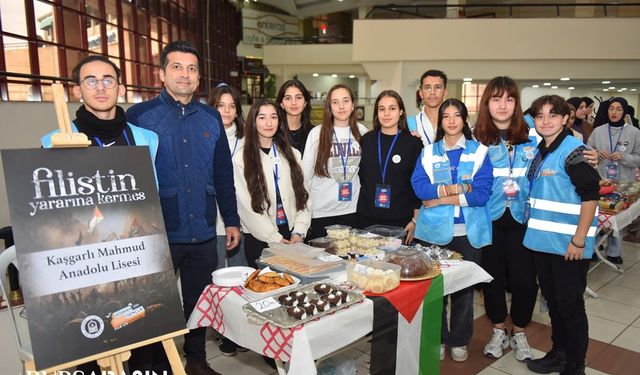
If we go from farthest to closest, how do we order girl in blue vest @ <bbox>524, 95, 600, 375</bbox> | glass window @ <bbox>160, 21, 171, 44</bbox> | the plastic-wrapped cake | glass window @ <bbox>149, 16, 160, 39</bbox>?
glass window @ <bbox>160, 21, 171, 44</bbox> → glass window @ <bbox>149, 16, 160, 39</bbox> → girl in blue vest @ <bbox>524, 95, 600, 375</bbox> → the plastic-wrapped cake

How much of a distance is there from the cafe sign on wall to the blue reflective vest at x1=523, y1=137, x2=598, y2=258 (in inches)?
544

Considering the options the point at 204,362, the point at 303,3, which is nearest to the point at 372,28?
the point at 303,3

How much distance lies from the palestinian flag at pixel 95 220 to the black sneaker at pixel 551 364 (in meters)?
2.52

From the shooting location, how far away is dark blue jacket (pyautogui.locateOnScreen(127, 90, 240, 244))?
7.14 ft

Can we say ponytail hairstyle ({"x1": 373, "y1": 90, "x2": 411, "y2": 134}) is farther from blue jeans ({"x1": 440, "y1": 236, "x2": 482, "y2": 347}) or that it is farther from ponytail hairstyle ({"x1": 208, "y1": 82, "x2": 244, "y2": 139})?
ponytail hairstyle ({"x1": 208, "y1": 82, "x2": 244, "y2": 139})

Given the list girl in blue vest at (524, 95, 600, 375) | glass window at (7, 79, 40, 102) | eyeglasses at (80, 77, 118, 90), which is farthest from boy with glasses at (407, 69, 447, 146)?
glass window at (7, 79, 40, 102)

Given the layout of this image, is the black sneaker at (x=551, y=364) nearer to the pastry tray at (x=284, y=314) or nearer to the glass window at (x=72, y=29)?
the pastry tray at (x=284, y=314)

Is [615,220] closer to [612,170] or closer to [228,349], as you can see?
[612,170]

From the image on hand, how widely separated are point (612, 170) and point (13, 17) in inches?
271

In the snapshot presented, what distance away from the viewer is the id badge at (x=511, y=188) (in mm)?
2555

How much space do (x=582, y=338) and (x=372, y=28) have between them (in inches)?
333

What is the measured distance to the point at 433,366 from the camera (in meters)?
2.21

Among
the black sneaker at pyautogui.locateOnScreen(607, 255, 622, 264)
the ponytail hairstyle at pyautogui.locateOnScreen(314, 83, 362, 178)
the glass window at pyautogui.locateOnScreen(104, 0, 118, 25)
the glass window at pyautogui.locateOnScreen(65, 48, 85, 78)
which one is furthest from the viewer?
the glass window at pyautogui.locateOnScreen(104, 0, 118, 25)

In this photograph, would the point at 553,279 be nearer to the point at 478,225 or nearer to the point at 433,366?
the point at 478,225
